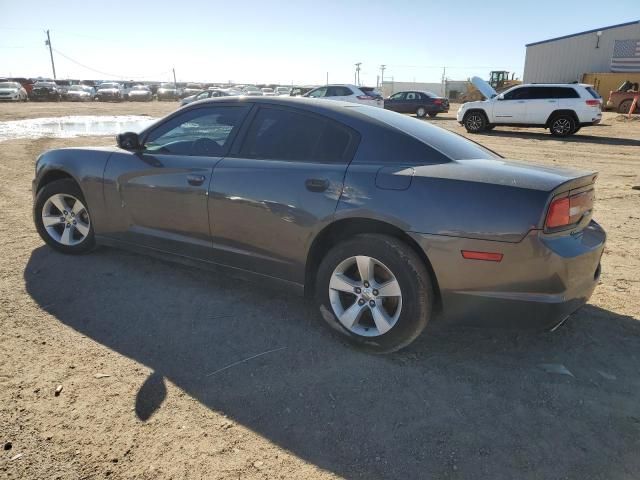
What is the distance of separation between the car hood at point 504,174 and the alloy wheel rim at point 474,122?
1628 cm

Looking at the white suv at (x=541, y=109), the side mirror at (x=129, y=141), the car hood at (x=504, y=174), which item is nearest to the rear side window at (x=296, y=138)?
the car hood at (x=504, y=174)

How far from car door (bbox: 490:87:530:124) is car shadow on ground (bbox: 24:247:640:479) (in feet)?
50.6

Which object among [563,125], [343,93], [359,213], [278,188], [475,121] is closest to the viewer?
[359,213]

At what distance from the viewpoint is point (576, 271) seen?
103 inches

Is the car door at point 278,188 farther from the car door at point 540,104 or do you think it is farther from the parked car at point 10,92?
the parked car at point 10,92

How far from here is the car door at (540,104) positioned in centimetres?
1634

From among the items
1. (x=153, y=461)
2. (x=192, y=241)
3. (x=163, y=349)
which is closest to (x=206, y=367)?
(x=163, y=349)

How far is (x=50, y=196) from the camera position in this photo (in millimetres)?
4438

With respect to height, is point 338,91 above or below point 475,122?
above

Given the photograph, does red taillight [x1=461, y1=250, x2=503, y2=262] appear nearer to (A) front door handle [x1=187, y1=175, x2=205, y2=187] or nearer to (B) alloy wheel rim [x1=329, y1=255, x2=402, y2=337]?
(B) alloy wheel rim [x1=329, y1=255, x2=402, y2=337]

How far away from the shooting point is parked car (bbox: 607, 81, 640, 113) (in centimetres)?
2708

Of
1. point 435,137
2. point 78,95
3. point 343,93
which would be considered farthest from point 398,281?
point 78,95

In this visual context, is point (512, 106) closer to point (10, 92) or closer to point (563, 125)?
point (563, 125)

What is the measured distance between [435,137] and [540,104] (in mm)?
15660
